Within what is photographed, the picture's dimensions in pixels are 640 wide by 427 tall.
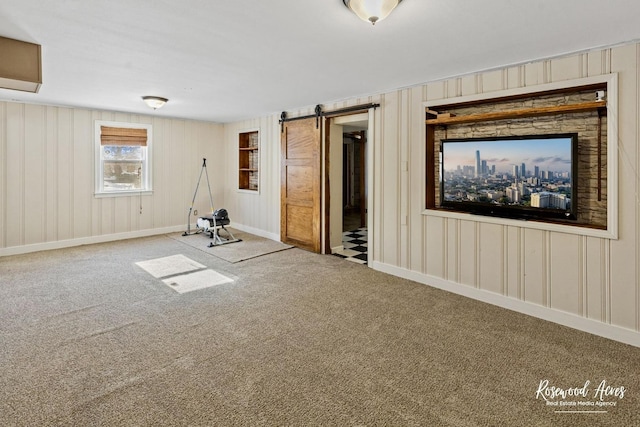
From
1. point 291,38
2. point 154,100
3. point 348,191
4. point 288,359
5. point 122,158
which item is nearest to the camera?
point 288,359

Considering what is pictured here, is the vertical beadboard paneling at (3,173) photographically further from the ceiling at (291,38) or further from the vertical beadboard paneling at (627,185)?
the vertical beadboard paneling at (627,185)

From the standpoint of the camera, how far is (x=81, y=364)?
92.9 inches

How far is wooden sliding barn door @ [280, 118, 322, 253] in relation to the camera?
17.9 ft

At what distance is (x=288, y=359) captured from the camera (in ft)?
8.01

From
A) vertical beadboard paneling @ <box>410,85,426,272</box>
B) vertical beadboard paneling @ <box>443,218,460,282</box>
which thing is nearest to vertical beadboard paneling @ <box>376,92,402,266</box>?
vertical beadboard paneling @ <box>410,85,426,272</box>

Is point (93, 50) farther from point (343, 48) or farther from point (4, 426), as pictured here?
point (4, 426)

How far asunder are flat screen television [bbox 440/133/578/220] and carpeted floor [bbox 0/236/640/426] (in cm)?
103

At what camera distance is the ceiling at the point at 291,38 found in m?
2.18

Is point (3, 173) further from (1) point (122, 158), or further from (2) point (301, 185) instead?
(2) point (301, 185)

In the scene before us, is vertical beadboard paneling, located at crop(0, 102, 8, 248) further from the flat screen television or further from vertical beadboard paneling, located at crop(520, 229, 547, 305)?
vertical beadboard paneling, located at crop(520, 229, 547, 305)

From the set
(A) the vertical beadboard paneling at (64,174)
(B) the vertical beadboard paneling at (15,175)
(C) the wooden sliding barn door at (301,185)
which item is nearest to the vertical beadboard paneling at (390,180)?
(C) the wooden sliding barn door at (301,185)

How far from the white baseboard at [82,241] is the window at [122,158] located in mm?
799

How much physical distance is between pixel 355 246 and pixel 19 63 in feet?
15.9

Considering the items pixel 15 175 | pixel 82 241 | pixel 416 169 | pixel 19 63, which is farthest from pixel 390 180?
pixel 15 175
